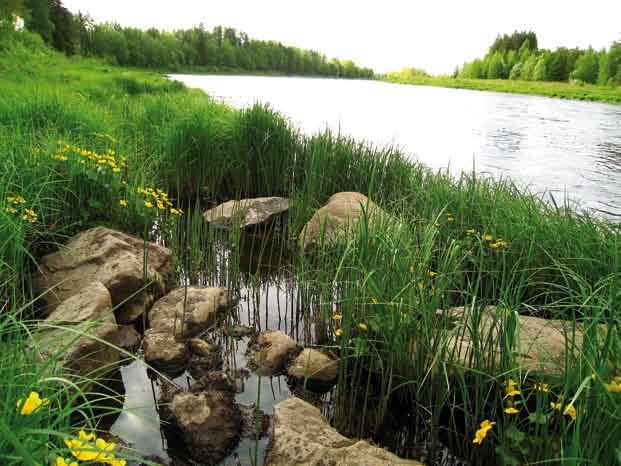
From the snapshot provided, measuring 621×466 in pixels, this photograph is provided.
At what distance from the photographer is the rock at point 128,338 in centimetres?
364

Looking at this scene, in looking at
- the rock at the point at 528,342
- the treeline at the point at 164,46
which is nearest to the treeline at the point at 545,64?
the treeline at the point at 164,46

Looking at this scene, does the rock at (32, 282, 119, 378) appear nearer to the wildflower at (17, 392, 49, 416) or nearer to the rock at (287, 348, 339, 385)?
the rock at (287, 348, 339, 385)

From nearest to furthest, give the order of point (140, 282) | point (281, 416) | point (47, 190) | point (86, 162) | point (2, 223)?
1. point (281, 416)
2. point (2, 223)
3. point (140, 282)
4. point (47, 190)
5. point (86, 162)

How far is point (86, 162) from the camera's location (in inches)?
184

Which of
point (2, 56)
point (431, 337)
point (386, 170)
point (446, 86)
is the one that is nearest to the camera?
point (431, 337)

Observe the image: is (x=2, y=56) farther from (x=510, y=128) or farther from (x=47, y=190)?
(x=510, y=128)

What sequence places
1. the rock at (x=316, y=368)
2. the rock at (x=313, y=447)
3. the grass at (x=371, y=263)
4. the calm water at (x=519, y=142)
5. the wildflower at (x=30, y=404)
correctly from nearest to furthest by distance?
the wildflower at (x=30, y=404), the grass at (x=371, y=263), the rock at (x=313, y=447), the rock at (x=316, y=368), the calm water at (x=519, y=142)

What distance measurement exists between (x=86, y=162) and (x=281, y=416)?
330 centimetres

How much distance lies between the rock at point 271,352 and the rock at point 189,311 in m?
0.46

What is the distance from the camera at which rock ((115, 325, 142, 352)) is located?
143 inches

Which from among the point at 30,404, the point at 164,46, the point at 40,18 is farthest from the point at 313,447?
the point at 164,46

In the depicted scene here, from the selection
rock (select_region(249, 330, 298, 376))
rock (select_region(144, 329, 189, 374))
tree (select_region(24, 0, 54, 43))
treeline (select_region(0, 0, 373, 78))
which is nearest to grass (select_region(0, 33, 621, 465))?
rock (select_region(249, 330, 298, 376))

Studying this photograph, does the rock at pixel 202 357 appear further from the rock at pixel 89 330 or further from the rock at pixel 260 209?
the rock at pixel 260 209

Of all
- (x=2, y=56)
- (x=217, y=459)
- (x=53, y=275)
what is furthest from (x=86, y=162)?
(x=2, y=56)
